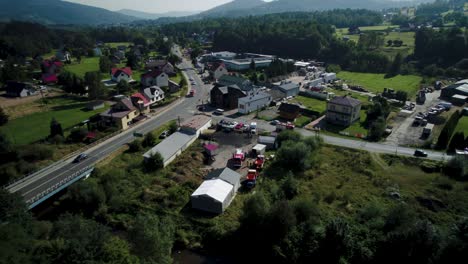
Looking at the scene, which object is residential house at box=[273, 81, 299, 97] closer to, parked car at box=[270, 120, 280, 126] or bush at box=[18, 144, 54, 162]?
parked car at box=[270, 120, 280, 126]

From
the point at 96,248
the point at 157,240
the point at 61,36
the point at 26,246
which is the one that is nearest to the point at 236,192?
the point at 157,240

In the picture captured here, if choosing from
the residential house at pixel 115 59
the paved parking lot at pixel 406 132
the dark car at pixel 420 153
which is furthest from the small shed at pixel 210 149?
the residential house at pixel 115 59

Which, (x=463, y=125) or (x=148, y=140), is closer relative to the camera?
(x=148, y=140)

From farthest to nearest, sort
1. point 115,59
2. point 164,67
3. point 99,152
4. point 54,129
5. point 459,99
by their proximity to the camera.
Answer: point 115,59, point 164,67, point 459,99, point 54,129, point 99,152

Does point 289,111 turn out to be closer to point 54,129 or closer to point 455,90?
point 54,129

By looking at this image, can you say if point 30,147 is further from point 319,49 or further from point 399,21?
point 399,21

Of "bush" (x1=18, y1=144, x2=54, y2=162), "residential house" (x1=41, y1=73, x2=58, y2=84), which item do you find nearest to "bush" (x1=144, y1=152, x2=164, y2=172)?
"bush" (x1=18, y1=144, x2=54, y2=162)

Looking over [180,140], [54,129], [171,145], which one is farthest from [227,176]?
[54,129]
